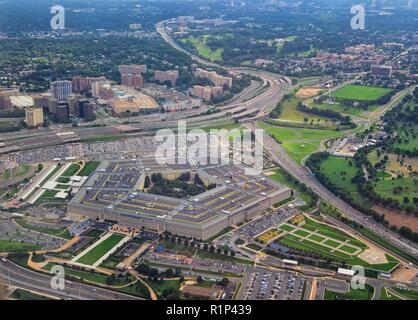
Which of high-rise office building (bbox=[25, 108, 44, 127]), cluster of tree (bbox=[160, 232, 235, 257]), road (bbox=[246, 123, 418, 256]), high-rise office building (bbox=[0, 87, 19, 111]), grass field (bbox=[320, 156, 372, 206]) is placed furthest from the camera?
high-rise office building (bbox=[0, 87, 19, 111])

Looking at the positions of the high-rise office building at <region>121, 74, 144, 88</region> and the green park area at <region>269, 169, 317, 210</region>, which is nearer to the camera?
the green park area at <region>269, 169, 317, 210</region>

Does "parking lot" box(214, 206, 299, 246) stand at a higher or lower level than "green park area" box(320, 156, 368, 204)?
lower

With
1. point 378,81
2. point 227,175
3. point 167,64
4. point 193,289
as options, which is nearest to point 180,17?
point 167,64

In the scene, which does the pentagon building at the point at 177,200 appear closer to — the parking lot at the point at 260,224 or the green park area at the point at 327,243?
the parking lot at the point at 260,224

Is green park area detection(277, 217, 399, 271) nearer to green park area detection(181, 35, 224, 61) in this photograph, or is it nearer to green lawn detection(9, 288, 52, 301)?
green lawn detection(9, 288, 52, 301)

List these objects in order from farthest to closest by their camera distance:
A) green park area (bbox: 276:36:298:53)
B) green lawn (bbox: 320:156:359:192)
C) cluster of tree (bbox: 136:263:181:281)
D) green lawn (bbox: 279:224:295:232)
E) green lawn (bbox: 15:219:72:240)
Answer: green park area (bbox: 276:36:298:53)
green lawn (bbox: 320:156:359:192)
green lawn (bbox: 279:224:295:232)
green lawn (bbox: 15:219:72:240)
cluster of tree (bbox: 136:263:181:281)

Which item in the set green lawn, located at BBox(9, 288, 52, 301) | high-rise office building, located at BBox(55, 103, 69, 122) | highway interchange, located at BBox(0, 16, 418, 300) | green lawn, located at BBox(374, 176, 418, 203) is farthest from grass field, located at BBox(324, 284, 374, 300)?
high-rise office building, located at BBox(55, 103, 69, 122)
